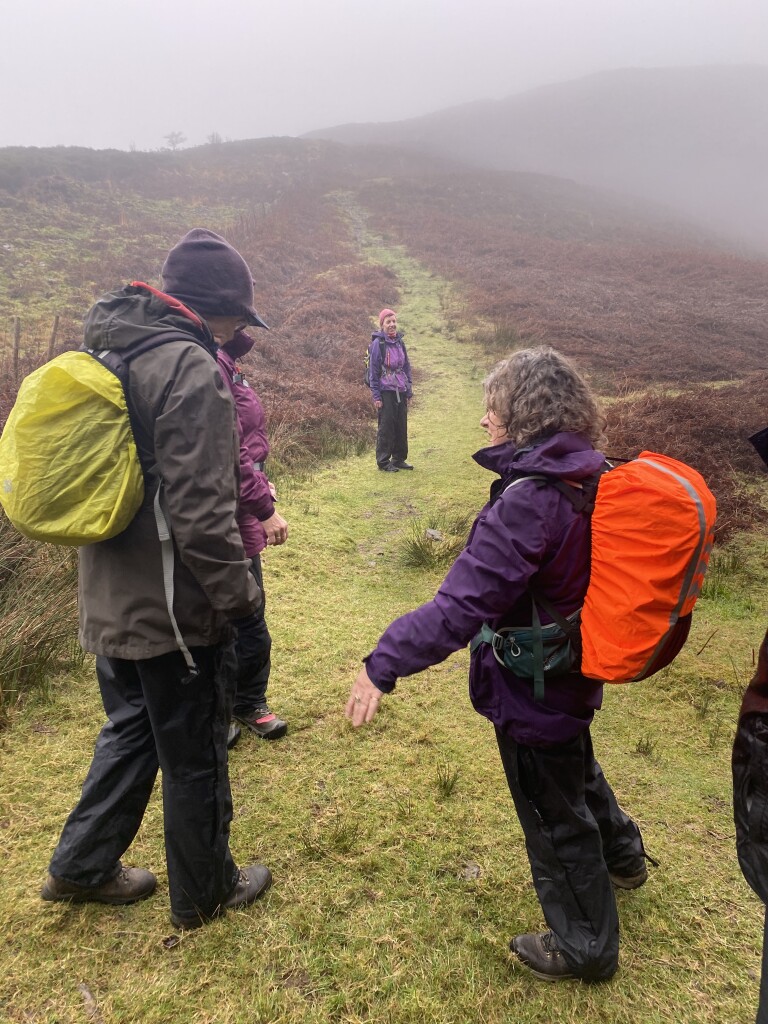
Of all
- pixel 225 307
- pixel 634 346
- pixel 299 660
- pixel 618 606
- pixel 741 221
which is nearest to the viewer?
pixel 618 606

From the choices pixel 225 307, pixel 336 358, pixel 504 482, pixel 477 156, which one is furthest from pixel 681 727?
pixel 477 156

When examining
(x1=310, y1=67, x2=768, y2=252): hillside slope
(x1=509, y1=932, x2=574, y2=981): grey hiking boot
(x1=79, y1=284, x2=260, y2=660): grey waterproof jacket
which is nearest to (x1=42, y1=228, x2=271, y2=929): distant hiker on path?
(x1=79, y1=284, x2=260, y2=660): grey waterproof jacket

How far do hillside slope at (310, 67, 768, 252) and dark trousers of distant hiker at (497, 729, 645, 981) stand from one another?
4770 centimetres

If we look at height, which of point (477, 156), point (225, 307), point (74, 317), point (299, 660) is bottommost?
point (299, 660)

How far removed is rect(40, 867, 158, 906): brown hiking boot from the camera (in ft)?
7.48

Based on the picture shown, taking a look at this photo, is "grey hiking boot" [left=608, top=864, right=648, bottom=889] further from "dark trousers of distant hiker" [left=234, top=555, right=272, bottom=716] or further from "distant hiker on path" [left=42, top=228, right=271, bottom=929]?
"dark trousers of distant hiker" [left=234, top=555, right=272, bottom=716]

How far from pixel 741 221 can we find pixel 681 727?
50.2 meters

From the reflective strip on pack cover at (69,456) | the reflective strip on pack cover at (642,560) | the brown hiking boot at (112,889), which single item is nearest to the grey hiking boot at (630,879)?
the reflective strip on pack cover at (642,560)

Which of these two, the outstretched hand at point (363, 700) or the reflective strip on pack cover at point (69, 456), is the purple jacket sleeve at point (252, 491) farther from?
the outstretched hand at point (363, 700)

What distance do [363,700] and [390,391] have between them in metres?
7.06

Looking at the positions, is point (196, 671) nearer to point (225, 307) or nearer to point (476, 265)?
point (225, 307)

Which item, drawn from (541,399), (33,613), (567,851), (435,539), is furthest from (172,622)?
(435,539)

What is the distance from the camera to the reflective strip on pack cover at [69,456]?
175cm

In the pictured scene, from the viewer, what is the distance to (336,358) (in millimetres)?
13555
